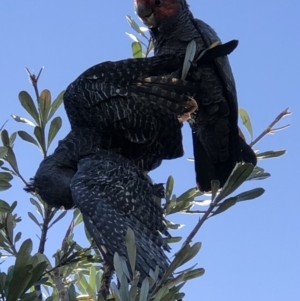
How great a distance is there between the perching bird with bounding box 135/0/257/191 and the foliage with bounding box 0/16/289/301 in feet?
0.38

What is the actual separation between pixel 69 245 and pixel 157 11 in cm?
121

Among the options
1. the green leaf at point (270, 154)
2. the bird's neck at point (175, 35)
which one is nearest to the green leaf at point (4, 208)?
the bird's neck at point (175, 35)

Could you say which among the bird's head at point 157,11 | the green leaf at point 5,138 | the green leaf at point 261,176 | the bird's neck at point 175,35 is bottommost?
the green leaf at point 261,176

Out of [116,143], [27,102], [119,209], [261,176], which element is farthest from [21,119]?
[261,176]

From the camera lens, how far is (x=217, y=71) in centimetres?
326

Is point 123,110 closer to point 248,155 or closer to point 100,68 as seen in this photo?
point 100,68

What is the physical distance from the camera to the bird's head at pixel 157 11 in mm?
3413

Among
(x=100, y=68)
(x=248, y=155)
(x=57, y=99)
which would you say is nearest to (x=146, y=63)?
(x=100, y=68)

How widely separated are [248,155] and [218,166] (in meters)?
0.19

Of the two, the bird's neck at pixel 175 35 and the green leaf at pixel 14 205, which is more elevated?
the bird's neck at pixel 175 35

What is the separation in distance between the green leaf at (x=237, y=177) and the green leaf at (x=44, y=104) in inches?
37.3

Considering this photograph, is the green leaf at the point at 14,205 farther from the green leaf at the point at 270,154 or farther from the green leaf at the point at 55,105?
the green leaf at the point at 270,154

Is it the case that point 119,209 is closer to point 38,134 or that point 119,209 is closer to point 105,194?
point 105,194

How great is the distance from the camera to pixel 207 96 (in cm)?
323
